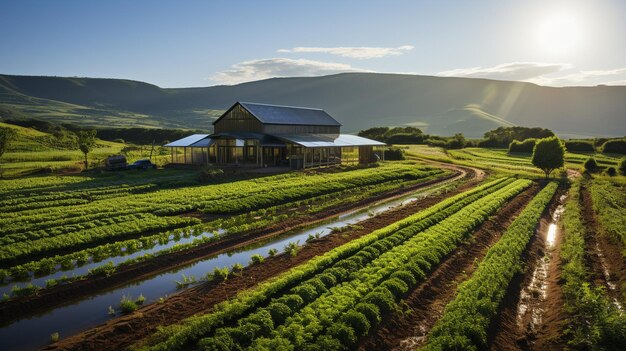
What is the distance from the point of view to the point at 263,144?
47.0 metres

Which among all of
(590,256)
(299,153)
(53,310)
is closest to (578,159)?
(299,153)

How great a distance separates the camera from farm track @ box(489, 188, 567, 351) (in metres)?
10.9

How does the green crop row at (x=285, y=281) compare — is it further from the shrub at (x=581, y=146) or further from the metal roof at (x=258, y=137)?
the shrub at (x=581, y=146)

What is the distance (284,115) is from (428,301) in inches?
1785

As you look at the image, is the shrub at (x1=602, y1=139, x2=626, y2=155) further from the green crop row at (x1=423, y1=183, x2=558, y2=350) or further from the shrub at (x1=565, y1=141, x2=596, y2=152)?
the green crop row at (x1=423, y1=183, x2=558, y2=350)

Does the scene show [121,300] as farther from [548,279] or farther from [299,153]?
[299,153]

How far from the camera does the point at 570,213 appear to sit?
26.1 metres

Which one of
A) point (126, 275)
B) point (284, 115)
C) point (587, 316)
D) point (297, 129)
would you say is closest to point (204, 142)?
point (284, 115)

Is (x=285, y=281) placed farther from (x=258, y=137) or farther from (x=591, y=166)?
(x=591, y=166)

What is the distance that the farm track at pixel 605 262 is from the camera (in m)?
14.4

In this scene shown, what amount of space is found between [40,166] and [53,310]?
3564 cm

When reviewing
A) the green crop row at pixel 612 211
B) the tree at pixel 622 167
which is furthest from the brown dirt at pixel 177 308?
the tree at pixel 622 167

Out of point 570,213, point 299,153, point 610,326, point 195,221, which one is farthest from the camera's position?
point 299,153

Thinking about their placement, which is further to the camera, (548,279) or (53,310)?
(548,279)
